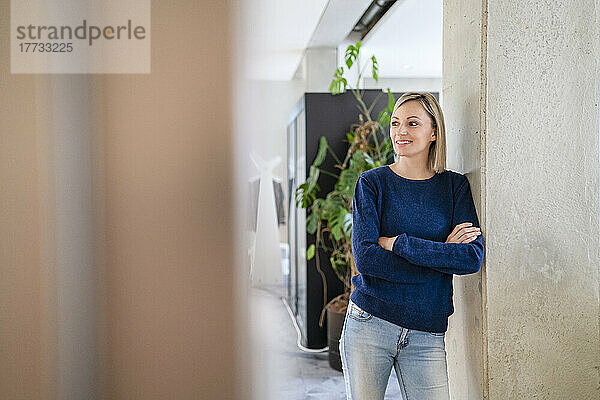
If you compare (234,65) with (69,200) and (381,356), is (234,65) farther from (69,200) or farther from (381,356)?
(381,356)

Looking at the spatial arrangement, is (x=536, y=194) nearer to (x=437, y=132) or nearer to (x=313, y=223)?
(x=437, y=132)

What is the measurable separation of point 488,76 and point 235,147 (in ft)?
5.28

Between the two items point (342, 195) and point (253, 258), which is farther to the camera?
point (342, 195)

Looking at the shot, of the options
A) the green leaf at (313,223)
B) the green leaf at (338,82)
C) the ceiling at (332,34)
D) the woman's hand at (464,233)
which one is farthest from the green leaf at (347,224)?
the woman's hand at (464,233)

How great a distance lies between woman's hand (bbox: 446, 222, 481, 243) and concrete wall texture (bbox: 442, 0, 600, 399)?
0.26ft

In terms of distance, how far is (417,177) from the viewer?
2000 mm

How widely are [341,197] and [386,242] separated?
193 centimetres

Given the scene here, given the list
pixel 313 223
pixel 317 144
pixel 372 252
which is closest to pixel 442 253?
pixel 372 252

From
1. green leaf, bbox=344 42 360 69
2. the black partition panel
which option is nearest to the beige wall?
green leaf, bbox=344 42 360 69

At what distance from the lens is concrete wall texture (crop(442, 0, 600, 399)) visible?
6.28 ft

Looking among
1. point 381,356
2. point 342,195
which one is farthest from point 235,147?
point 342,195

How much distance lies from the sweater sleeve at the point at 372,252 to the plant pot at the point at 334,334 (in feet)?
6.48

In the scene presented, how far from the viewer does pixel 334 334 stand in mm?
3906

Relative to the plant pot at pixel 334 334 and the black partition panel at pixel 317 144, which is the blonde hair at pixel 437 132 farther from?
the black partition panel at pixel 317 144
